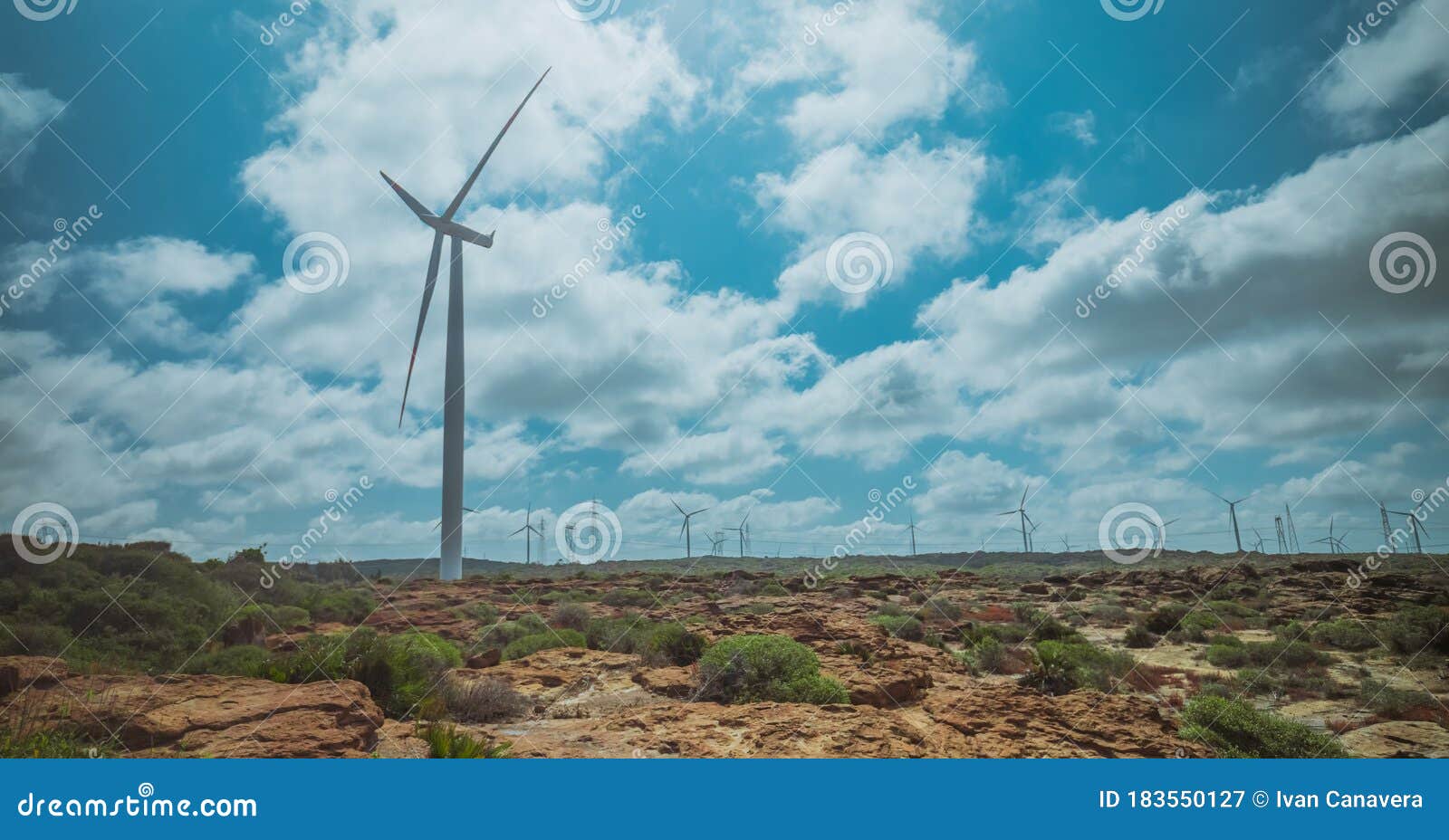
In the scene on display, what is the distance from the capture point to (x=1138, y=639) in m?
30.9

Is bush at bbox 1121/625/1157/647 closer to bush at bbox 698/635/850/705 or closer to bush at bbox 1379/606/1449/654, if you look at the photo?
bush at bbox 1379/606/1449/654

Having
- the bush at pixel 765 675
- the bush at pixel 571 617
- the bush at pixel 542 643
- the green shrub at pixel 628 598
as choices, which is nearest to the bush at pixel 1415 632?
the bush at pixel 765 675

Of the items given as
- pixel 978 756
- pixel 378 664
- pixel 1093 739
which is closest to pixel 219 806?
pixel 378 664

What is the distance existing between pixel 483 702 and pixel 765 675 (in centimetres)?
644

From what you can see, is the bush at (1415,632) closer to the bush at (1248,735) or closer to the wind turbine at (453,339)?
the bush at (1248,735)

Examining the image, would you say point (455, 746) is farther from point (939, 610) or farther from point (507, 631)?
point (939, 610)

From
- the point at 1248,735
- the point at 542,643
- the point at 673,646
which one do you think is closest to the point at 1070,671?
the point at 1248,735

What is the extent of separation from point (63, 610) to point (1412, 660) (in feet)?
148

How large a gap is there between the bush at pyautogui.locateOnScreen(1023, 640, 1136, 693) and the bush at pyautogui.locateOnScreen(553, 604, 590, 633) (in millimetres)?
18641

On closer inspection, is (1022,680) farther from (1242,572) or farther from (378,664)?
(1242,572)

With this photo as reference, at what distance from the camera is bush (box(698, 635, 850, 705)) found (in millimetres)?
16422

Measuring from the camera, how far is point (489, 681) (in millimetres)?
17031

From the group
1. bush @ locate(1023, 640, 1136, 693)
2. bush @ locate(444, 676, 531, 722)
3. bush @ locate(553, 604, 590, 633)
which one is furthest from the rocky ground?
bush @ locate(553, 604, 590, 633)

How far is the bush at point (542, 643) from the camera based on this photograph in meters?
24.8
